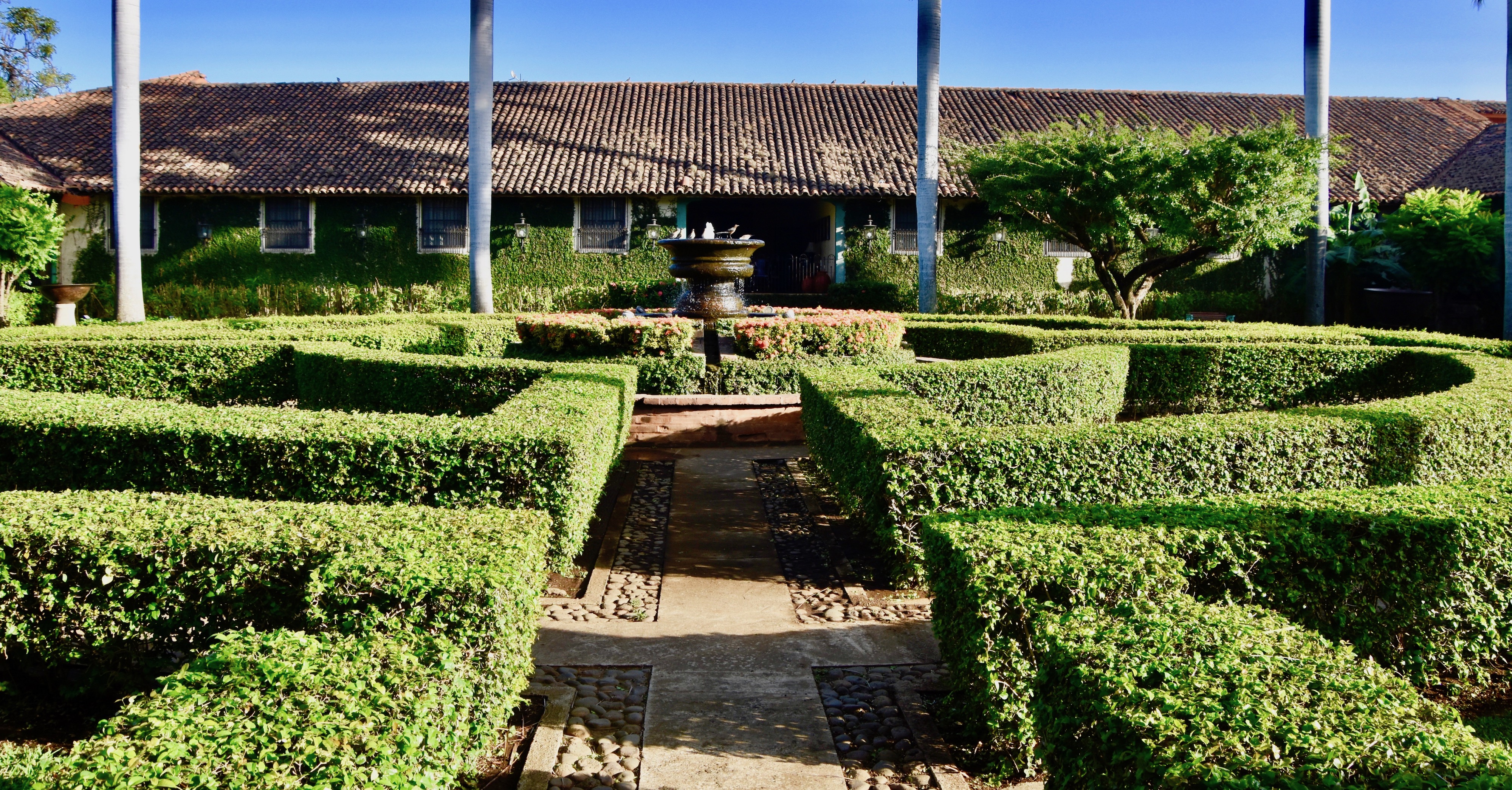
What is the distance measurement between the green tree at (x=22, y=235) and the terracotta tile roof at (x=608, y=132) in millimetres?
4193

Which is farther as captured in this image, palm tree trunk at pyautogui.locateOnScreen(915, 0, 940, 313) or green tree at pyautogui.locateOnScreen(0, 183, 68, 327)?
palm tree trunk at pyautogui.locateOnScreen(915, 0, 940, 313)

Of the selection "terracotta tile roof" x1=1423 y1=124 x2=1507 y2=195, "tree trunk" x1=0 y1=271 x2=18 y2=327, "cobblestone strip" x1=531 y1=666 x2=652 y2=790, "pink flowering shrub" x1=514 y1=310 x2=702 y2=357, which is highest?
"terracotta tile roof" x1=1423 y1=124 x2=1507 y2=195

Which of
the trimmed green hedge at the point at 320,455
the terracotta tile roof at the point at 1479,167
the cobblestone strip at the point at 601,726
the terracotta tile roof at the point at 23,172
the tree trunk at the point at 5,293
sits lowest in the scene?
the cobblestone strip at the point at 601,726

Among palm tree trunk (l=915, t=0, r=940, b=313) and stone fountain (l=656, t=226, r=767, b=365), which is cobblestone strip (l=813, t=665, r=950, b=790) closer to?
stone fountain (l=656, t=226, r=767, b=365)

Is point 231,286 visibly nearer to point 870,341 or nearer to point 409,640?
point 870,341

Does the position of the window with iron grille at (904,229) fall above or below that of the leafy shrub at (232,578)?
above

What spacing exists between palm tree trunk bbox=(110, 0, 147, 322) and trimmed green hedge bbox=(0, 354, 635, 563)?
12367mm

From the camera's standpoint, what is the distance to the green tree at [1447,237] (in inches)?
792

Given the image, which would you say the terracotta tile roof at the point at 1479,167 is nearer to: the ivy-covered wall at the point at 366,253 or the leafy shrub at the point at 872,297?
the leafy shrub at the point at 872,297

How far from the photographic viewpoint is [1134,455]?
19.7 ft

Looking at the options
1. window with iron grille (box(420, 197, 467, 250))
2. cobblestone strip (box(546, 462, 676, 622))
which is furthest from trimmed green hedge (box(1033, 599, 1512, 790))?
window with iron grille (box(420, 197, 467, 250))

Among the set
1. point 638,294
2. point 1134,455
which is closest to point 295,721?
point 1134,455

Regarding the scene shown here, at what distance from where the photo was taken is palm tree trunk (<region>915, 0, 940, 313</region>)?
19.4 m

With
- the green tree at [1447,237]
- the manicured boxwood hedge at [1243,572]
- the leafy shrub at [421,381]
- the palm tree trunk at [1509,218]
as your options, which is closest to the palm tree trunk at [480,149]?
the leafy shrub at [421,381]
